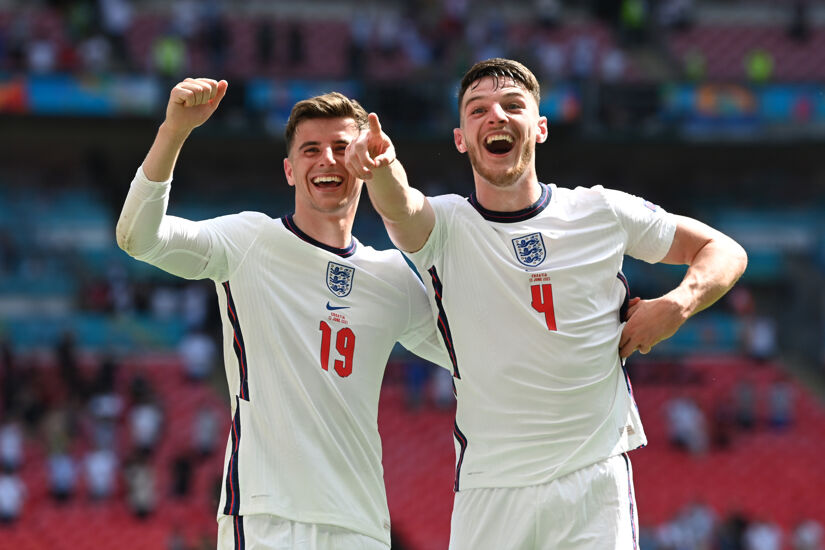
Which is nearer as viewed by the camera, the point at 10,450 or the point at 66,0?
the point at 10,450

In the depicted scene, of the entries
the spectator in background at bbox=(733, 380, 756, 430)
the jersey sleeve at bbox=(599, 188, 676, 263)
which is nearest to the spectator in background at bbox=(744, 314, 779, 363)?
the spectator in background at bbox=(733, 380, 756, 430)

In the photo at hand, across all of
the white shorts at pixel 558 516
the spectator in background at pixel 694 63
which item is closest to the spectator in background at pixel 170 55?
the spectator in background at pixel 694 63

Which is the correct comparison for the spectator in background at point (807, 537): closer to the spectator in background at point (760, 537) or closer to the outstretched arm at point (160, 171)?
the spectator in background at point (760, 537)

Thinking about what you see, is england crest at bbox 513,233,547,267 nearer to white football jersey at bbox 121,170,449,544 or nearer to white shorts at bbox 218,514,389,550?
white football jersey at bbox 121,170,449,544

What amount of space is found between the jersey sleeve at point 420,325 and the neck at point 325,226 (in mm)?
364

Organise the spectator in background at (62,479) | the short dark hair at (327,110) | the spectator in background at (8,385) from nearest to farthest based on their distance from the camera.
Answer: the short dark hair at (327,110), the spectator in background at (62,479), the spectator in background at (8,385)

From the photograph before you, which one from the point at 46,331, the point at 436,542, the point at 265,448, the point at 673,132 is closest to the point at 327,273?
the point at 265,448

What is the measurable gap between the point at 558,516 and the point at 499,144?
5.30 feet

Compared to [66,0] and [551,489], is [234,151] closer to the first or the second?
[66,0]

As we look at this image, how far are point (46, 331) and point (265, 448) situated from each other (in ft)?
58.5

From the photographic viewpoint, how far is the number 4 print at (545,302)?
5.20m

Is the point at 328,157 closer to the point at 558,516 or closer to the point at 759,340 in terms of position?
the point at 558,516

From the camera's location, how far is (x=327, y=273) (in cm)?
571

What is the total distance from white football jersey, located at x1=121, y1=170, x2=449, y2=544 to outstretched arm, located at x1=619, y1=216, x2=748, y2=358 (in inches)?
42.2
